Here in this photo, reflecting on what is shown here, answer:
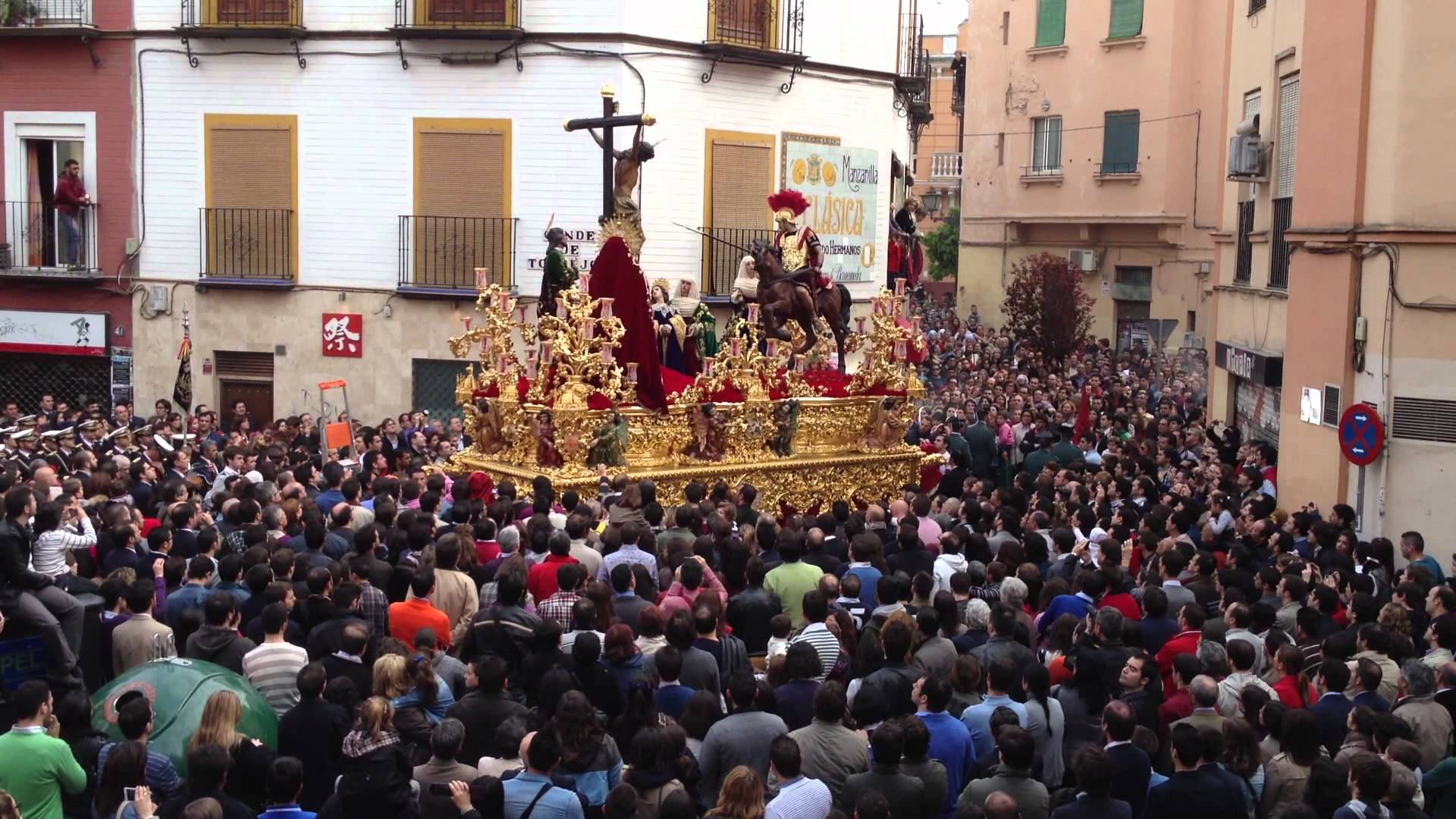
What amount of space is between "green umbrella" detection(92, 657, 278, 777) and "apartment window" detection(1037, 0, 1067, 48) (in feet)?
105

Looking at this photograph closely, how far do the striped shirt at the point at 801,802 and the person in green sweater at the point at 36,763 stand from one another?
291cm

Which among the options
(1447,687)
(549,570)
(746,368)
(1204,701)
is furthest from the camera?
(746,368)

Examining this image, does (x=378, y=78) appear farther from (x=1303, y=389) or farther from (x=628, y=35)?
(x=1303, y=389)

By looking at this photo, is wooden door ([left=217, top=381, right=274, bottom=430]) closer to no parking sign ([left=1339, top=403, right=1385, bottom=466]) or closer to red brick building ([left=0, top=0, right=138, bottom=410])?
red brick building ([left=0, top=0, right=138, bottom=410])

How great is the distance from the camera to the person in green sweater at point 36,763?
21.0 ft

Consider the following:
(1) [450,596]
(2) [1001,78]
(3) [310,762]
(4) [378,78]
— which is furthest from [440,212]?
(2) [1001,78]

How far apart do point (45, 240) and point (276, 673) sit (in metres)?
18.6

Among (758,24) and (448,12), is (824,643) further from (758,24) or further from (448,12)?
(758,24)

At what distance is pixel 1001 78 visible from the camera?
3812 centimetres

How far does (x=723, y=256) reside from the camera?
24.1m

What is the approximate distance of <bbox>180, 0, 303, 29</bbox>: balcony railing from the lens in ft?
75.0

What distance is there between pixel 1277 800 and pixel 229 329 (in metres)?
19.6

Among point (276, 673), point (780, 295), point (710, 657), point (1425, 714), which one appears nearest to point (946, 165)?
point (780, 295)

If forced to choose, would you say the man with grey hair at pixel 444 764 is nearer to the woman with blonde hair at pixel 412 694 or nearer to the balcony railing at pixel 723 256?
the woman with blonde hair at pixel 412 694
